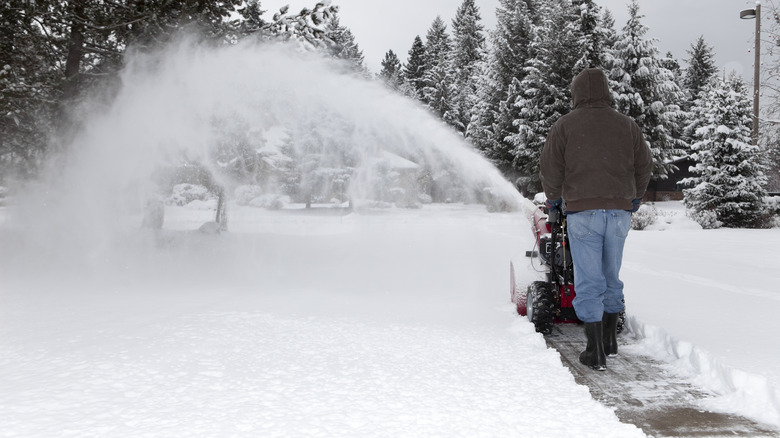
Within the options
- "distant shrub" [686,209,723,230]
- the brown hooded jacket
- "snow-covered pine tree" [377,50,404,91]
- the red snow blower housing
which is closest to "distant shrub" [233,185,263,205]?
the red snow blower housing

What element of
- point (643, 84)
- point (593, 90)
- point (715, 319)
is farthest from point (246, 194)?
point (643, 84)

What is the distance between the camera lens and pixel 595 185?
383 cm

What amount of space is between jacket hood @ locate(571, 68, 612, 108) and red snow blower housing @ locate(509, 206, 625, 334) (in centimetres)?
95

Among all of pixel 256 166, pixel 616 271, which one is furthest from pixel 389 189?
pixel 616 271

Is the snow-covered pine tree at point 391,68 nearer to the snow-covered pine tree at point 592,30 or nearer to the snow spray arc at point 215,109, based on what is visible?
the snow-covered pine tree at point 592,30

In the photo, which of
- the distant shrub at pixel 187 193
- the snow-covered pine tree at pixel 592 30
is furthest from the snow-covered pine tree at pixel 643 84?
the distant shrub at pixel 187 193

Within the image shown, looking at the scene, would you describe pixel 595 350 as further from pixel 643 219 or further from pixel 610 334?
pixel 643 219

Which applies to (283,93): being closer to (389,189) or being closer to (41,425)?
(41,425)

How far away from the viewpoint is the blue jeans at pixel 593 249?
12.7ft

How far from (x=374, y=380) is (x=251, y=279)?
193 inches

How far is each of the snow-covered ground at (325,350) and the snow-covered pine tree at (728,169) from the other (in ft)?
43.2

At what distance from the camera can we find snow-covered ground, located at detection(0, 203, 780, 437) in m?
2.71

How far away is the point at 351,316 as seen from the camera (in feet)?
17.0

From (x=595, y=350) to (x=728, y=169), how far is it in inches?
819
